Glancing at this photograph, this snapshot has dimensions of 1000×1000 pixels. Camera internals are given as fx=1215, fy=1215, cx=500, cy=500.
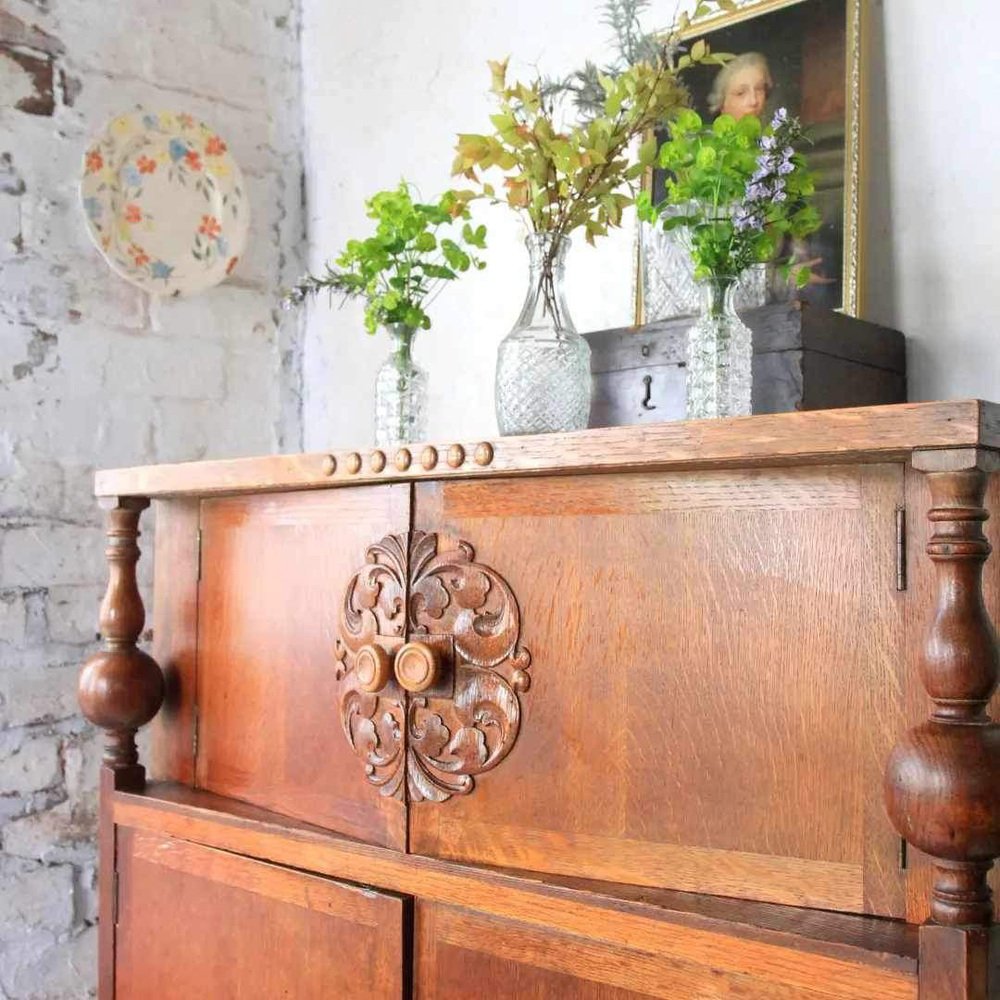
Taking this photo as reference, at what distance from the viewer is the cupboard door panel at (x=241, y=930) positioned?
1.16 metres

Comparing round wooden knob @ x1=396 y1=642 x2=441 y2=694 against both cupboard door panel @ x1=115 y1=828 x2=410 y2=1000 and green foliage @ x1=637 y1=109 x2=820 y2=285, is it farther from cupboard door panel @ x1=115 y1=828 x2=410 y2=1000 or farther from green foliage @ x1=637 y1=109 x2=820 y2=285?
green foliage @ x1=637 y1=109 x2=820 y2=285

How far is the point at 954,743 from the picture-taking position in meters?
0.79

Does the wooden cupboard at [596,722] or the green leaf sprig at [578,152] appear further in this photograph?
the green leaf sprig at [578,152]

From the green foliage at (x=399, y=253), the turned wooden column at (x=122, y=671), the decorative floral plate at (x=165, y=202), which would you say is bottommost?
the turned wooden column at (x=122, y=671)

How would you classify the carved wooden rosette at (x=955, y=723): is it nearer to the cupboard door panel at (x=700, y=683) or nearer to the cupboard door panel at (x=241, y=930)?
the cupboard door panel at (x=700, y=683)

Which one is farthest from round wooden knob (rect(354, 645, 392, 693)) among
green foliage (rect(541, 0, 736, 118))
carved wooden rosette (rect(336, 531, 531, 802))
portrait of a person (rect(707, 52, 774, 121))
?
portrait of a person (rect(707, 52, 774, 121))

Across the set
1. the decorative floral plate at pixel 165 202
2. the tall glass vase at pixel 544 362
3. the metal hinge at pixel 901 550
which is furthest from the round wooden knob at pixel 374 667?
the decorative floral plate at pixel 165 202

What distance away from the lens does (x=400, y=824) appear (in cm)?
116

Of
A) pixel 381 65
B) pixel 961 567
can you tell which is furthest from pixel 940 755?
pixel 381 65

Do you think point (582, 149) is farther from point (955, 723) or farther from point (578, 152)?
point (955, 723)

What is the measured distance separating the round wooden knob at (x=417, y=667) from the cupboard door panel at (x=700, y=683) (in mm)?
92

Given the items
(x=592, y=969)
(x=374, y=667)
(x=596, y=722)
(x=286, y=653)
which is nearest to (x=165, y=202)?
(x=286, y=653)

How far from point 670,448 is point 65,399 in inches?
47.8

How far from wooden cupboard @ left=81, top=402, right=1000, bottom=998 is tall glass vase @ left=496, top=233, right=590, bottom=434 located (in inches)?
6.2
